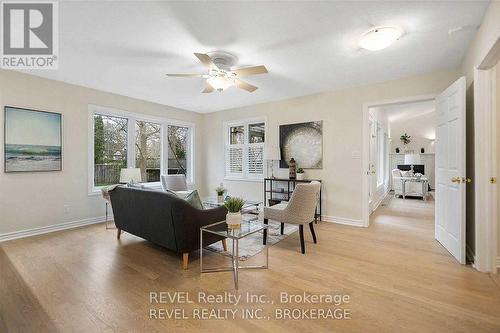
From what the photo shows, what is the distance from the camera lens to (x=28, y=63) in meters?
3.24

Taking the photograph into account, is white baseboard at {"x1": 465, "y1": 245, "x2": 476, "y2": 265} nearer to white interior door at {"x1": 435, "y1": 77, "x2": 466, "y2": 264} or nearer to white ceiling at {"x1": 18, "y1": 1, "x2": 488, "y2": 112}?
white interior door at {"x1": 435, "y1": 77, "x2": 466, "y2": 264}

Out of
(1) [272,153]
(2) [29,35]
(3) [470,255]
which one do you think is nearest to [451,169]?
(3) [470,255]

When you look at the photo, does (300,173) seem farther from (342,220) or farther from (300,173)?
(342,220)

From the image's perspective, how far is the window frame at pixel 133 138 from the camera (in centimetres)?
427

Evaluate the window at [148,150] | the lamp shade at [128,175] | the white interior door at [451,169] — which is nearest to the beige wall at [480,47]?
the white interior door at [451,169]

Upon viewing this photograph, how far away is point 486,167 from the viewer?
7.70ft

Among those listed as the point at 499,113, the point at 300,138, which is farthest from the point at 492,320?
the point at 300,138

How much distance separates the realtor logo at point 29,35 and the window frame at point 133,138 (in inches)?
44.8

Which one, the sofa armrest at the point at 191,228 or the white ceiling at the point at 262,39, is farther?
the sofa armrest at the point at 191,228

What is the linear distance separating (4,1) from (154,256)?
2897 mm

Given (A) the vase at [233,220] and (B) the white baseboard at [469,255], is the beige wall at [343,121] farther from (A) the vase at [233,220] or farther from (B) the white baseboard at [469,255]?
(A) the vase at [233,220]

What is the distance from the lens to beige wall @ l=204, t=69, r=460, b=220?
12.3 feet

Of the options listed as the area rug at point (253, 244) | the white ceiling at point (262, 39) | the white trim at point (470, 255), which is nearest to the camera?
the white ceiling at point (262, 39)

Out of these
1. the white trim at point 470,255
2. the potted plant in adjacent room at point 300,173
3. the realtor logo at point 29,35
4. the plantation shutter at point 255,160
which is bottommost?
the white trim at point 470,255
